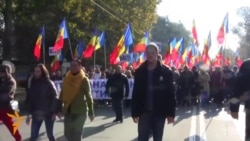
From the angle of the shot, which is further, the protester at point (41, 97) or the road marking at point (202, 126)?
the road marking at point (202, 126)

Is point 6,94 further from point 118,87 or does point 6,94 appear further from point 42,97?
point 118,87

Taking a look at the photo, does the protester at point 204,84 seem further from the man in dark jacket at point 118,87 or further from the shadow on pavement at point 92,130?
the shadow on pavement at point 92,130

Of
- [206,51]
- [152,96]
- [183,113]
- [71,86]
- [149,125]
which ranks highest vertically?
[206,51]

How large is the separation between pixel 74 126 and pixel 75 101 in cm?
39

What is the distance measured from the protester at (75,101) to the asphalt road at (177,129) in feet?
10.3

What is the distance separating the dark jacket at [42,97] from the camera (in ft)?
28.2

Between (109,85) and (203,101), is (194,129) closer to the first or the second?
(109,85)

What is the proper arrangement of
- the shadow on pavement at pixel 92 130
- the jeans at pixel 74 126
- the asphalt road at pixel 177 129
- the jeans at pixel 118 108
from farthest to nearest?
the jeans at pixel 118 108, the shadow on pavement at pixel 92 130, the asphalt road at pixel 177 129, the jeans at pixel 74 126

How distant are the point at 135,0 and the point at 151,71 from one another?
145 feet

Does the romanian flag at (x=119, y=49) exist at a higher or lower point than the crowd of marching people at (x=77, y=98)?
higher

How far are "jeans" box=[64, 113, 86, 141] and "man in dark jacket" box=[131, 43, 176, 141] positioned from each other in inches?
52.4

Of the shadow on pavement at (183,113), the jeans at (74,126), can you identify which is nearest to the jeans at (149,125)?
the jeans at (74,126)

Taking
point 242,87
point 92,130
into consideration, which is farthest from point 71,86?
point 92,130

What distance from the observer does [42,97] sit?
8594 mm
